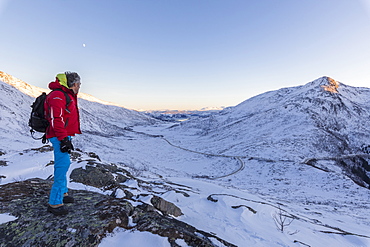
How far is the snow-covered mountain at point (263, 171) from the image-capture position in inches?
244

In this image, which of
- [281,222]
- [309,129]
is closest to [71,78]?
[281,222]

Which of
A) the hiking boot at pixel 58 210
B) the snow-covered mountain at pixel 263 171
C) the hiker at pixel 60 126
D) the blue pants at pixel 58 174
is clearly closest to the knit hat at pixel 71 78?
the hiker at pixel 60 126

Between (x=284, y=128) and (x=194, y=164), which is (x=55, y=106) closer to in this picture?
(x=194, y=164)

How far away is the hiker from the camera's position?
363 centimetres

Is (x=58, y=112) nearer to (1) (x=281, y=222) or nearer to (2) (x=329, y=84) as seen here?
(1) (x=281, y=222)

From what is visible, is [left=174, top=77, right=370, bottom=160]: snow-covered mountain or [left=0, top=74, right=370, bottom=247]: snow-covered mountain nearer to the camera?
[left=0, top=74, right=370, bottom=247]: snow-covered mountain

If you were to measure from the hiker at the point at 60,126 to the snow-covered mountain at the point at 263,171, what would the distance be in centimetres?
164

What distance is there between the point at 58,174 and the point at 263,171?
3290 centimetres

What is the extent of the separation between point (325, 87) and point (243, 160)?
A: 61.1 meters

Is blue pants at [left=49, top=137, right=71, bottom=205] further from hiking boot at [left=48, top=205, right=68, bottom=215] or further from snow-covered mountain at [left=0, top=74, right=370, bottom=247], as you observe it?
snow-covered mountain at [left=0, top=74, right=370, bottom=247]

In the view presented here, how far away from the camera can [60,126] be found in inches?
145

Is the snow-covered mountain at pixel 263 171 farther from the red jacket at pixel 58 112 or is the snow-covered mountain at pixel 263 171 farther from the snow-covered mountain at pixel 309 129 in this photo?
the red jacket at pixel 58 112

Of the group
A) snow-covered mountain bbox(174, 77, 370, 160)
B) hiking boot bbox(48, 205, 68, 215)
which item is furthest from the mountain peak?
hiking boot bbox(48, 205, 68, 215)

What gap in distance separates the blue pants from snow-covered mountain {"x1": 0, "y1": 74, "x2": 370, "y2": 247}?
63.7 inches
